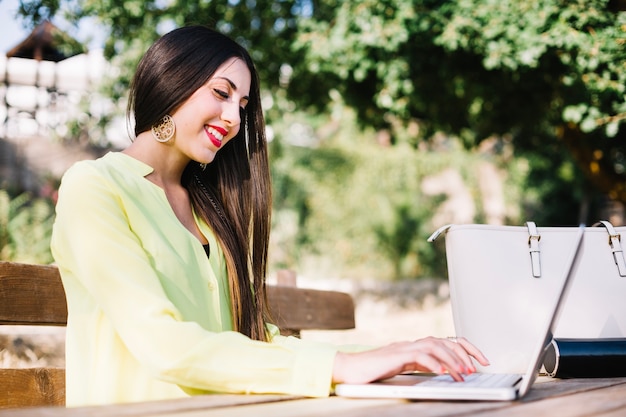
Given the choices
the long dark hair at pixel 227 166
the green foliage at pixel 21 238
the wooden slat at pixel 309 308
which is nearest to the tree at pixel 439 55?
the green foliage at pixel 21 238

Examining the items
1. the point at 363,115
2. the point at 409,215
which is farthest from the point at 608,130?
the point at 409,215

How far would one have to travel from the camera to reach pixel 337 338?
8688 mm

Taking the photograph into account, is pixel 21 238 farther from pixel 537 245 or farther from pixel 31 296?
pixel 537 245

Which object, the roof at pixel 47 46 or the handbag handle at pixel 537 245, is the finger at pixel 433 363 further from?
the roof at pixel 47 46

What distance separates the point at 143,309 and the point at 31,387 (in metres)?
1.05

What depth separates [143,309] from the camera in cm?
145

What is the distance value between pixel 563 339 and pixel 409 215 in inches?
467

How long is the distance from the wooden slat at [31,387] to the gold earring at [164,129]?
865 mm

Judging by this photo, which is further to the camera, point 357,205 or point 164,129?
point 357,205

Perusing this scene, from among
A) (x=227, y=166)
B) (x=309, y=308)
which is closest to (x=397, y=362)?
(x=227, y=166)

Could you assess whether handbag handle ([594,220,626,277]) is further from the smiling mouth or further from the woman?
the smiling mouth

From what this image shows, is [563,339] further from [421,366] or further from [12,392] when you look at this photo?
[12,392]

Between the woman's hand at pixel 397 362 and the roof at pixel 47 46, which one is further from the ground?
the roof at pixel 47 46

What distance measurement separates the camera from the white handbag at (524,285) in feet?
7.16
